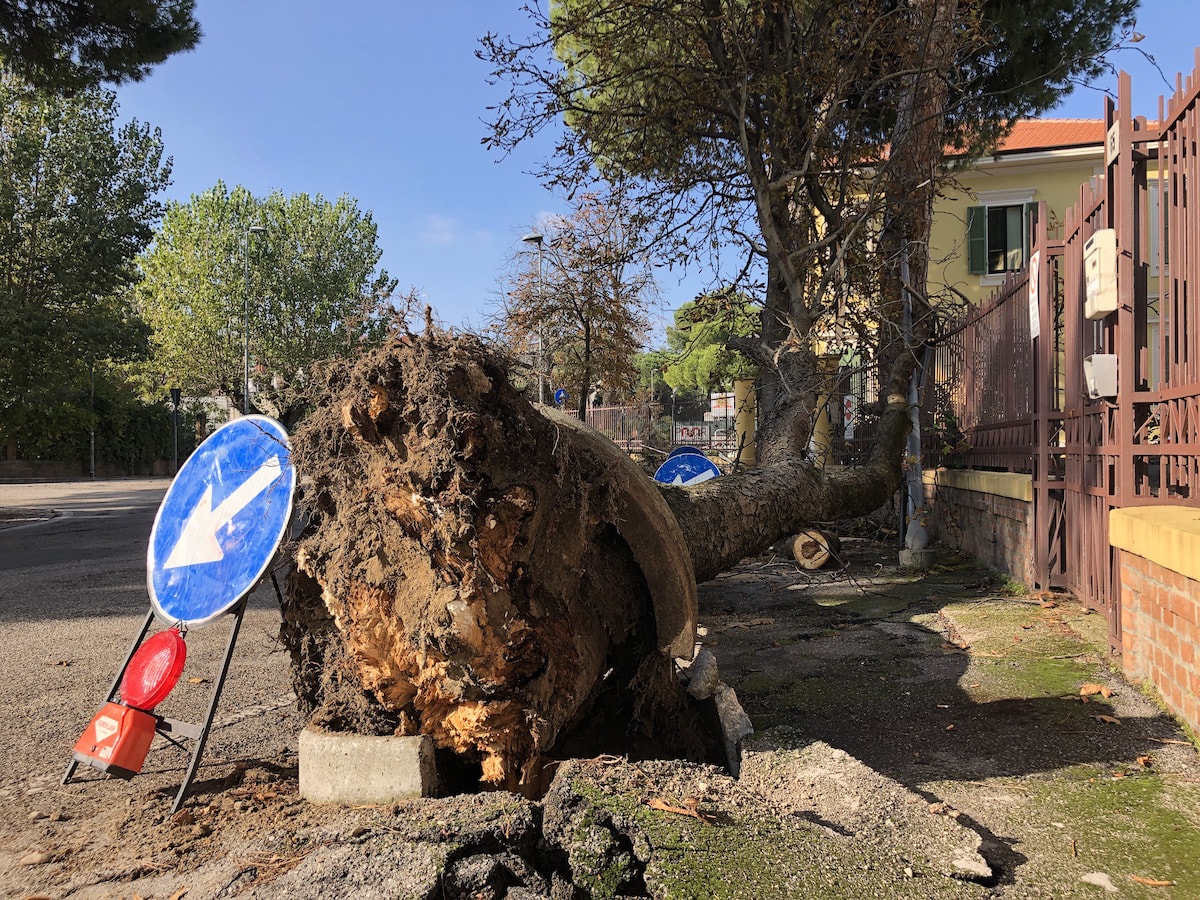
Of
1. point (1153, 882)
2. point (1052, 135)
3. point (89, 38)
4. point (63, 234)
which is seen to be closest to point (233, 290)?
point (63, 234)

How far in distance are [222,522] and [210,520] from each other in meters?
0.08

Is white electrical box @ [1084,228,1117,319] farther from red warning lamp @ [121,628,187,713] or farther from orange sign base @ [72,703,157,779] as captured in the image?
orange sign base @ [72,703,157,779]

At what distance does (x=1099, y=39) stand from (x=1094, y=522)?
→ 29.8ft

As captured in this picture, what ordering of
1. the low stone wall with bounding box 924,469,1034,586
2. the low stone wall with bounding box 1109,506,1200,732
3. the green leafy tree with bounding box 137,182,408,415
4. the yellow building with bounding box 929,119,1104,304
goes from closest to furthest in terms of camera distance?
the low stone wall with bounding box 1109,506,1200,732
the low stone wall with bounding box 924,469,1034,586
the yellow building with bounding box 929,119,1104,304
the green leafy tree with bounding box 137,182,408,415

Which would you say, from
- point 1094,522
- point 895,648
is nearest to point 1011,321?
point 1094,522

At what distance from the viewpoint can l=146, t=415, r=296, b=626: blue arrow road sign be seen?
3.08m

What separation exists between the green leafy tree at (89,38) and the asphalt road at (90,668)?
651 centimetres

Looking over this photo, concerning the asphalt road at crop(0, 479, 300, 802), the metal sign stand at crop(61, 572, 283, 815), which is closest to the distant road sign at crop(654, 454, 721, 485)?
the asphalt road at crop(0, 479, 300, 802)

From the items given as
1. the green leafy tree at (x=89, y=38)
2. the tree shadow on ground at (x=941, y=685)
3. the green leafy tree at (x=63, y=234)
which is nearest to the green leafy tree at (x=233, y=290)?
the green leafy tree at (x=63, y=234)

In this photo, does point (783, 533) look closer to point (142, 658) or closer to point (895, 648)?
point (895, 648)

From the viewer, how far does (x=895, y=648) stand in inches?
211

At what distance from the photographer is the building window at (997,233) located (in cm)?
2002

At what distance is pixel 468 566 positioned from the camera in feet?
8.18

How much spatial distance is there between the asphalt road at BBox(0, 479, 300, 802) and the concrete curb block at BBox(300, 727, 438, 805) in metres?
0.55
